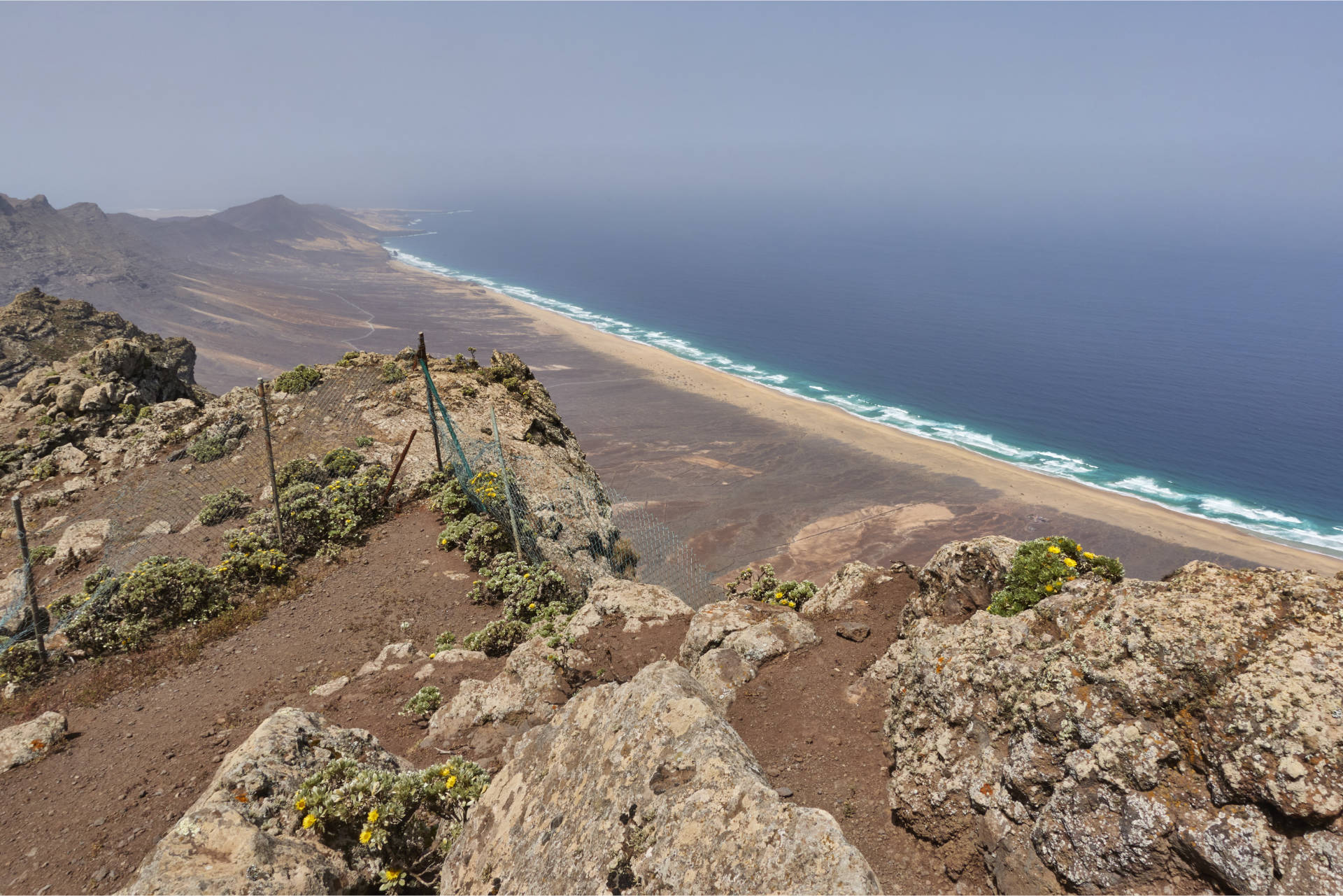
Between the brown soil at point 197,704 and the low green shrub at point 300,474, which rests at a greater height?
the low green shrub at point 300,474

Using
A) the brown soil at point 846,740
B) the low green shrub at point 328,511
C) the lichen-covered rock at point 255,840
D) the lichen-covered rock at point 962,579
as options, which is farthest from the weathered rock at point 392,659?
the lichen-covered rock at point 962,579

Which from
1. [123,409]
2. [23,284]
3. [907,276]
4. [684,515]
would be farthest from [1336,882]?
[907,276]

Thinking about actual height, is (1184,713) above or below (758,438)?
above

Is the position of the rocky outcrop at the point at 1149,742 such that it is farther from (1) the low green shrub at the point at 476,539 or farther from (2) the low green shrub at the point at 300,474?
(2) the low green shrub at the point at 300,474

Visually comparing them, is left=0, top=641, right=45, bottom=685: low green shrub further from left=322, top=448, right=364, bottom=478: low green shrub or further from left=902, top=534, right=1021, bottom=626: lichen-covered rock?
left=902, top=534, right=1021, bottom=626: lichen-covered rock

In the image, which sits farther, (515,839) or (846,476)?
(846,476)

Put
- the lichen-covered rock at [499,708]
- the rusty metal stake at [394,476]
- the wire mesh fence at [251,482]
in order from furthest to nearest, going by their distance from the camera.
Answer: the rusty metal stake at [394,476]
the wire mesh fence at [251,482]
the lichen-covered rock at [499,708]

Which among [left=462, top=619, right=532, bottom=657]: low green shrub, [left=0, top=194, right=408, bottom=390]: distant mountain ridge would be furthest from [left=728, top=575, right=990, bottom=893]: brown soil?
[left=0, top=194, right=408, bottom=390]: distant mountain ridge

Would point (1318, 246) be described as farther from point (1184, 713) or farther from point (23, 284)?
point (23, 284)
